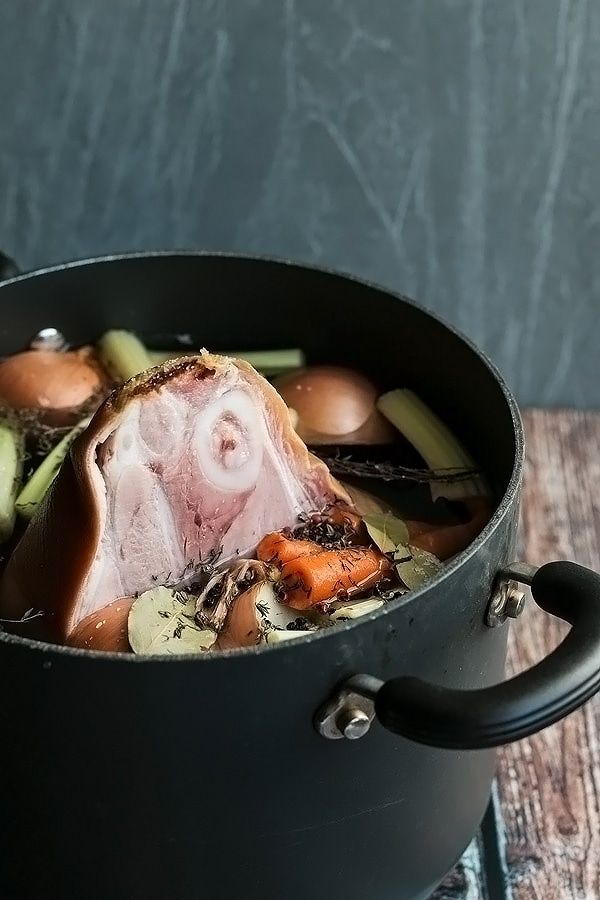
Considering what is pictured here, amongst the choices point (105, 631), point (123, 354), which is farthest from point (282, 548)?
point (123, 354)

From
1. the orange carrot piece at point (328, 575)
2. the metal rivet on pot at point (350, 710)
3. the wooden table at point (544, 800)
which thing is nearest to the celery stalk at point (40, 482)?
the orange carrot piece at point (328, 575)

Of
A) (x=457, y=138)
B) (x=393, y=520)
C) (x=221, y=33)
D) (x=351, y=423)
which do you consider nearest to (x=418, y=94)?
(x=457, y=138)

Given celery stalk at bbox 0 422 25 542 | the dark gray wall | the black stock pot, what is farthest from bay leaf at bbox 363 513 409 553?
the dark gray wall

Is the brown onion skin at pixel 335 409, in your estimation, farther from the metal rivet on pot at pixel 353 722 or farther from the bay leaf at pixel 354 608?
the metal rivet on pot at pixel 353 722

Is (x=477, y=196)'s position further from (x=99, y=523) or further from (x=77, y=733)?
(x=77, y=733)

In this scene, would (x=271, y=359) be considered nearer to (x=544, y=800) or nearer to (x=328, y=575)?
(x=328, y=575)

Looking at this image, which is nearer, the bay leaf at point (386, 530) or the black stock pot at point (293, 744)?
the black stock pot at point (293, 744)

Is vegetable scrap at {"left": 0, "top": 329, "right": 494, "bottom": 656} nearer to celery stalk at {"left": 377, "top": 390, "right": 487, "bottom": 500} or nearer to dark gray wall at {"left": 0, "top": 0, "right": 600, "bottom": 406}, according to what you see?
celery stalk at {"left": 377, "top": 390, "right": 487, "bottom": 500}
